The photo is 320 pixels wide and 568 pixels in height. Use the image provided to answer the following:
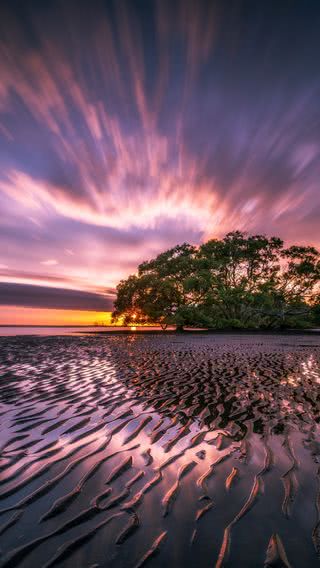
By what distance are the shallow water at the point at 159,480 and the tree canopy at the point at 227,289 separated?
148ft

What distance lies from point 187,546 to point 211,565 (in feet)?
0.96

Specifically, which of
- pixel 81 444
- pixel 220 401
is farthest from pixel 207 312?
pixel 81 444

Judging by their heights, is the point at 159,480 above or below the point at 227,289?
below

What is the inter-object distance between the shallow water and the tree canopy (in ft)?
148

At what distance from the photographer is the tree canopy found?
5400 cm

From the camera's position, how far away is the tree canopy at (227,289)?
5400 centimetres

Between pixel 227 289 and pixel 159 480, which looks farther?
pixel 227 289

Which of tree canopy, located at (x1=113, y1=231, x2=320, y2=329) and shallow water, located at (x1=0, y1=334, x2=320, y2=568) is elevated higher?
tree canopy, located at (x1=113, y1=231, x2=320, y2=329)

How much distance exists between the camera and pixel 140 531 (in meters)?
2.98

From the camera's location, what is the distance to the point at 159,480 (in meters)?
4.04

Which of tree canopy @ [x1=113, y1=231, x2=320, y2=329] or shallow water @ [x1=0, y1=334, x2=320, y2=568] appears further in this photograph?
tree canopy @ [x1=113, y1=231, x2=320, y2=329]

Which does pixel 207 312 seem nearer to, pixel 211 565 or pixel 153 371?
pixel 153 371

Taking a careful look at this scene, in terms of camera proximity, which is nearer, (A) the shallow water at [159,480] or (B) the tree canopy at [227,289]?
(A) the shallow water at [159,480]

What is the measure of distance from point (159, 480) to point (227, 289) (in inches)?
2101
